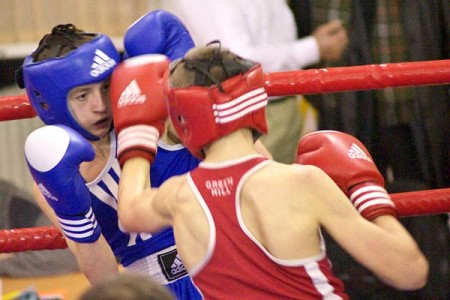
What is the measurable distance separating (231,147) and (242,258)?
19 cm

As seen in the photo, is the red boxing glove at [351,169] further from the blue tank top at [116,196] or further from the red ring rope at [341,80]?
the red ring rope at [341,80]

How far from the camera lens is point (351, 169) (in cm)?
176

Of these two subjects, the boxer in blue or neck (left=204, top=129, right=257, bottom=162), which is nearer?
neck (left=204, top=129, right=257, bottom=162)

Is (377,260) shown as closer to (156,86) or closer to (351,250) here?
(351,250)

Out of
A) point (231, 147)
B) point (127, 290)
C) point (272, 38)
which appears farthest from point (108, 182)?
point (272, 38)

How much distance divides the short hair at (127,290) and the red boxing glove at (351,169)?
0.51 m

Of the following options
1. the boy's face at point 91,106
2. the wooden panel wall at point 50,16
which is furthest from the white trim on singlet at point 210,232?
the wooden panel wall at point 50,16

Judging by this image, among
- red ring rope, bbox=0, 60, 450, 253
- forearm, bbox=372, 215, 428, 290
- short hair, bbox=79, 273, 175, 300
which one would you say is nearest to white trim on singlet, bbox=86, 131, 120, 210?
red ring rope, bbox=0, 60, 450, 253

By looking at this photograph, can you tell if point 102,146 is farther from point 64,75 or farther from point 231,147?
point 231,147

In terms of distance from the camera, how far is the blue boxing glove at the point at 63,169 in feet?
5.92

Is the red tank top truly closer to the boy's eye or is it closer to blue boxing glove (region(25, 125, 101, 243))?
blue boxing glove (region(25, 125, 101, 243))

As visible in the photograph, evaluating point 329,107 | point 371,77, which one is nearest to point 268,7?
point 329,107

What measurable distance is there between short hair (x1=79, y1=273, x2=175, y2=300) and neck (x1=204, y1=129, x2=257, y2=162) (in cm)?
40

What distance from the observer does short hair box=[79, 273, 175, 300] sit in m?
1.26
